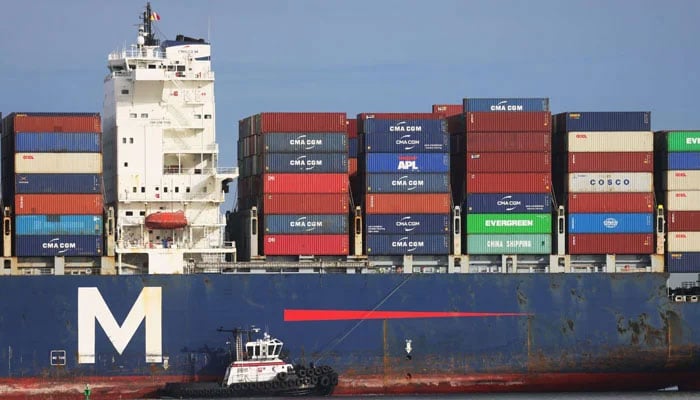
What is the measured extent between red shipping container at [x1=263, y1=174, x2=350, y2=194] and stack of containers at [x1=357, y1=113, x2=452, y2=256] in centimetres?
130

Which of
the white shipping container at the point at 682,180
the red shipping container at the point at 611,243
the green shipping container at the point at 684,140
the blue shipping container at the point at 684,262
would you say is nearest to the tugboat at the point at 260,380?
the red shipping container at the point at 611,243

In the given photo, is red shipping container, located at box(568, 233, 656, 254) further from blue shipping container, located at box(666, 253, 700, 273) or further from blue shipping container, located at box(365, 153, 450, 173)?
blue shipping container, located at box(365, 153, 450, 173)

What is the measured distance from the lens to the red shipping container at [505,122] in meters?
53.4

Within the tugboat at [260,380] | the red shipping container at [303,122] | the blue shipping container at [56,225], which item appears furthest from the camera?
the red shipping container at [303,122]

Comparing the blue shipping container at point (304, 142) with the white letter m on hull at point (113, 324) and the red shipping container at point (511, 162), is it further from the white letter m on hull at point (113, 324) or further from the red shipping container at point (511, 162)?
the white letter m on hull at point (113, 324)

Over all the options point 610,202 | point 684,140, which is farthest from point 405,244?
point 684,140

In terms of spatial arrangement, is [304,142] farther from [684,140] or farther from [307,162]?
[684,140]

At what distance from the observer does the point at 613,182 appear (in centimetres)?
5328

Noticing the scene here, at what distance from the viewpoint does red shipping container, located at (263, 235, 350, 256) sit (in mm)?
51688

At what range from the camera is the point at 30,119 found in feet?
166

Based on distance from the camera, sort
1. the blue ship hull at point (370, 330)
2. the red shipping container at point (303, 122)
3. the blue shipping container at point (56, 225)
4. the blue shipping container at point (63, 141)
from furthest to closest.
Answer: the red shipping container at point (303, 122) < the blue shipping container at point (63, 141) < the blue shipping container at point (56, 225) < the blue ship hull at point (370, 330)

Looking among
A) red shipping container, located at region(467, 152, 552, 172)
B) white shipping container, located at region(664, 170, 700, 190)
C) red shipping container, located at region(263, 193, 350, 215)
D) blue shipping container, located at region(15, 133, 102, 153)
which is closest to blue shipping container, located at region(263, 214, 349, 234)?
red shipping container, located at region(263, 193, 350, 215)

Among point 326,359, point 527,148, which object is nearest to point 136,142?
point 326,359

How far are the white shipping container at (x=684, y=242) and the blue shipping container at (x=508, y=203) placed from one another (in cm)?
520
